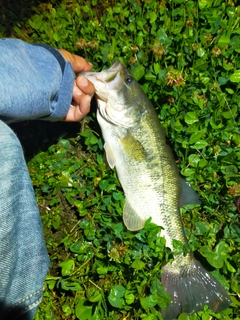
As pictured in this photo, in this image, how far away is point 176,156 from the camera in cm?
337

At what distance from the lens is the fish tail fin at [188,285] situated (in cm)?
292

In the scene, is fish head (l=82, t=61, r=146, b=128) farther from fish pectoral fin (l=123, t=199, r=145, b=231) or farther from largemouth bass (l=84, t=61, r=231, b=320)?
fish pectoral fin (l=123, t=199, r=145, b=231)

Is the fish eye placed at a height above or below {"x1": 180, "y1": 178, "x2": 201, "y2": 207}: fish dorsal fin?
above

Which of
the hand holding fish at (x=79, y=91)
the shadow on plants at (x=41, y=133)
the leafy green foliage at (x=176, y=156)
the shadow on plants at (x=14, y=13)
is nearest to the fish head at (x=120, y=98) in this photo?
the hand holding fish at (x=79, y=91)

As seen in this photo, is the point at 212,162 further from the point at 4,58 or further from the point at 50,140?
the point at 4,58

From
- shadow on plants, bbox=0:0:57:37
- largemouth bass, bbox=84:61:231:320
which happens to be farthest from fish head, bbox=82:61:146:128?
shadow on plants, bbox=0:0:57:37

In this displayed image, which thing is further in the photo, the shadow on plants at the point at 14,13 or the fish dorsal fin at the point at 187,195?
the shadow on plants at the point at 14,13

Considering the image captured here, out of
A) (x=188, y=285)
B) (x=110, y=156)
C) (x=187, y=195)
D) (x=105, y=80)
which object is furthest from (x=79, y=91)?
(x=188, y=285)

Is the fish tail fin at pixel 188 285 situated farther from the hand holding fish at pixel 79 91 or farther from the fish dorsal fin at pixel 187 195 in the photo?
the hand holding fish at pixel 79 91

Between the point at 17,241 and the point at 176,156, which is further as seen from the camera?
the point at 176,156

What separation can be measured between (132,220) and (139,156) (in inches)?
18.4

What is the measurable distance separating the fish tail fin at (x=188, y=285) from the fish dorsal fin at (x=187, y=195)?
41 centimetres

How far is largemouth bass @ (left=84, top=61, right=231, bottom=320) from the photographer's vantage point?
9.91 feet

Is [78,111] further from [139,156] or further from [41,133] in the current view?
[41,133]
